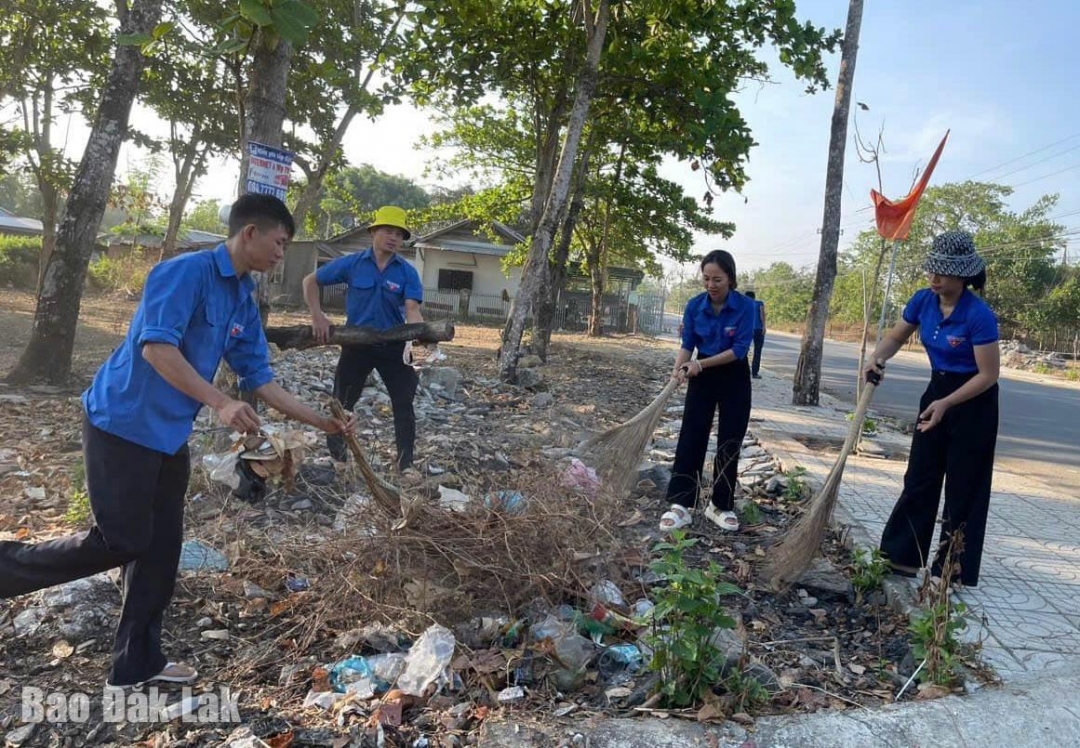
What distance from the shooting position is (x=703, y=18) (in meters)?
8.84

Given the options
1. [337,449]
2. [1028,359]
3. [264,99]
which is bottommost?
[337,449]

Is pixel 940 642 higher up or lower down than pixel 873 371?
lower down

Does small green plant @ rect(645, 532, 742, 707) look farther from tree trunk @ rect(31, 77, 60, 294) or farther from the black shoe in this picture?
tree trunk @ rect(31, 77, 60, 294)

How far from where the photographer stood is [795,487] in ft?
16.8

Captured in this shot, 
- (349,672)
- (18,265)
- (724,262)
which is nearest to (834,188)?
(724,262)

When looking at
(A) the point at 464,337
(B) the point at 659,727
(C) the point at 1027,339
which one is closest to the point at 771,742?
(B) the point at 659,727

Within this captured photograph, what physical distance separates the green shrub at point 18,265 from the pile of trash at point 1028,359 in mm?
33185

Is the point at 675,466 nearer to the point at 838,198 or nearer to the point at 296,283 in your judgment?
the point at 838,198

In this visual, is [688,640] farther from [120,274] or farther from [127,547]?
[120,274]

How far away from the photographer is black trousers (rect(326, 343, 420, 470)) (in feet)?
15.1

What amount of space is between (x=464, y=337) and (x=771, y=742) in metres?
15.6

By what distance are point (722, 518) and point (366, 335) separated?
96.7 inches

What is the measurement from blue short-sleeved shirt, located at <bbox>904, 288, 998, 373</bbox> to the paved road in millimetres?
4318

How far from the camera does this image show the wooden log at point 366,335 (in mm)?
4316
